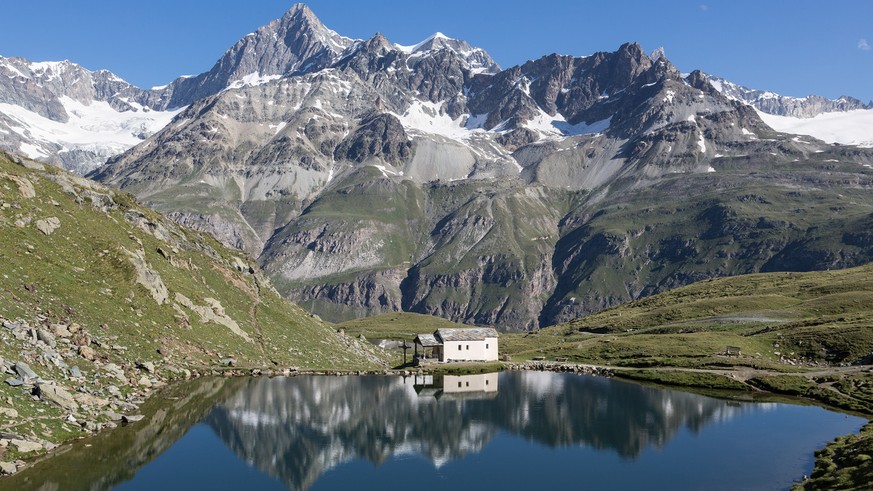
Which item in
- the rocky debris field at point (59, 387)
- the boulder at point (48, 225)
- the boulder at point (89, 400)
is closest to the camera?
the rocky debris field at point (59, 387)

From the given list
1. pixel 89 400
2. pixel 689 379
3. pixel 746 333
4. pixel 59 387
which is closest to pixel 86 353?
pixel 89 400

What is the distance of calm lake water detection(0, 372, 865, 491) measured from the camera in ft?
189

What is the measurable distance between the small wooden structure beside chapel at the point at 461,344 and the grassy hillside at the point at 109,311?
996 cm

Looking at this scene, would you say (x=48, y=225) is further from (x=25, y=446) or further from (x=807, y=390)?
(x=807, y=390)

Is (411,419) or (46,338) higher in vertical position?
(46,338)

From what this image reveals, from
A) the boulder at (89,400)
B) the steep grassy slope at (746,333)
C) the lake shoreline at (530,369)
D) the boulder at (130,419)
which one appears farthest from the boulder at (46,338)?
the steep grassy slope at (746,333)

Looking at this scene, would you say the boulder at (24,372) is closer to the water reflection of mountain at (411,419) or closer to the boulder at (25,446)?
the boulder at (25,446)

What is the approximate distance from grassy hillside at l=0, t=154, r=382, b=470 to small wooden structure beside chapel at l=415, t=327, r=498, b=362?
9959 millimetres

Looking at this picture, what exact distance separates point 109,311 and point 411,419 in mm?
35207

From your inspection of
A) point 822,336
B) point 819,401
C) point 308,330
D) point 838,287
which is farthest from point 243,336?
point 838,287

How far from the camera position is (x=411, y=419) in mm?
80375

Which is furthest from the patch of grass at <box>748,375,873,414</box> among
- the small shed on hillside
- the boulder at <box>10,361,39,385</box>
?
the boulder at <box>10,361,39,385</box>

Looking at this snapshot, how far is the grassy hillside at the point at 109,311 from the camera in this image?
2328 inches

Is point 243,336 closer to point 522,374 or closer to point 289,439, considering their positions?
point 289,439
